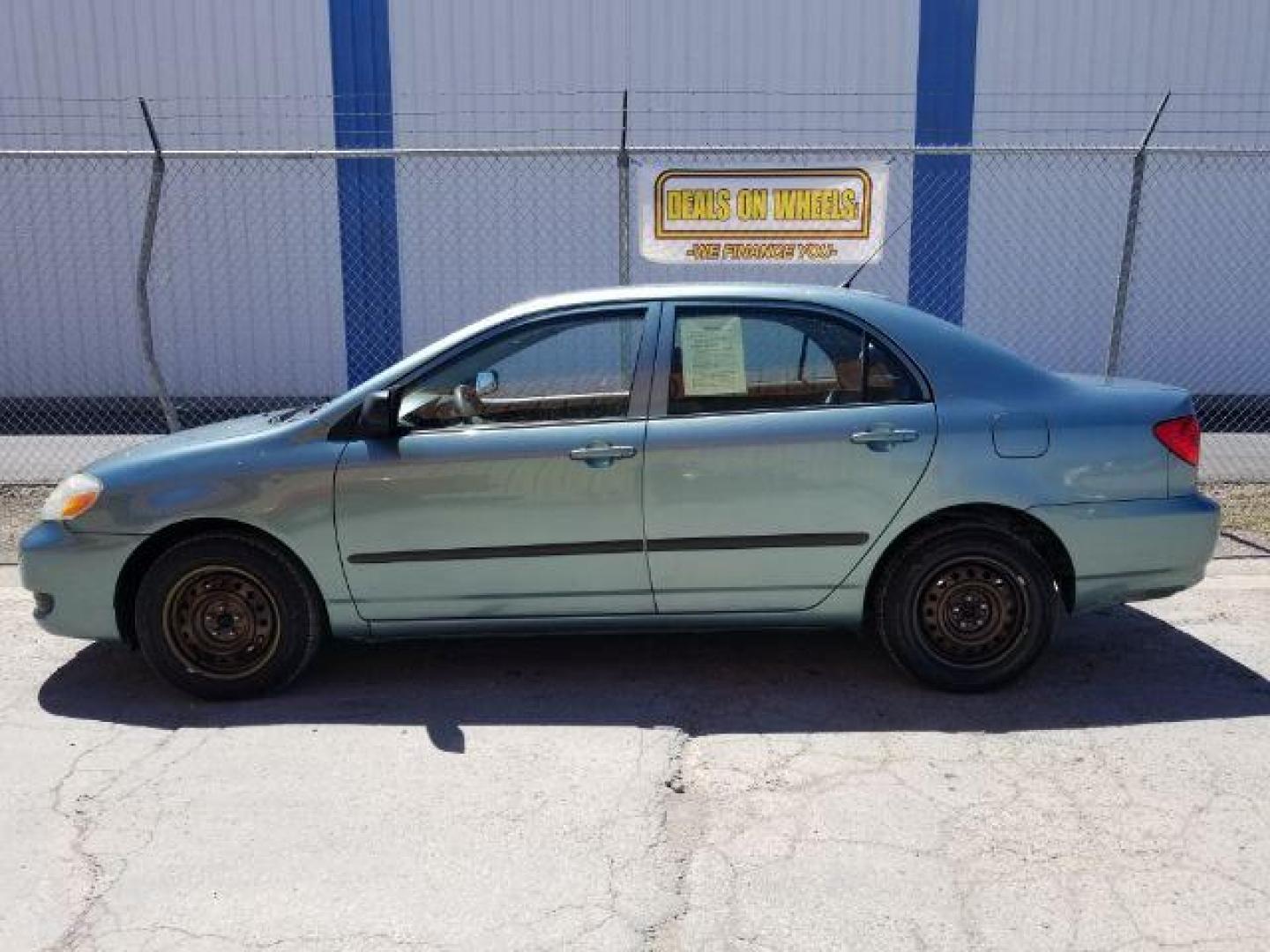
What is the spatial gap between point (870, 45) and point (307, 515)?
9.36 meters

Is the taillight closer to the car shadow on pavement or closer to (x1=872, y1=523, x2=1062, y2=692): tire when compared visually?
(x1=872, y1=523, x2=1062, y2=692): tire

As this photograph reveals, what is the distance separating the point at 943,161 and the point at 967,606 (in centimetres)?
851

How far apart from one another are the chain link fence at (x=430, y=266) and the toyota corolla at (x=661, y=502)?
727 cm

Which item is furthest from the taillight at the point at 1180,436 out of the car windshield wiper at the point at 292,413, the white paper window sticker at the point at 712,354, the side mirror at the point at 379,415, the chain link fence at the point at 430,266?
the chain link fence at the point at 430,266

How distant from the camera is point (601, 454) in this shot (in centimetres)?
409

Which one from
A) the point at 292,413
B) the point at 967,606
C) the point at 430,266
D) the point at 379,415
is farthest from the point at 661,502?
the point at 430,266

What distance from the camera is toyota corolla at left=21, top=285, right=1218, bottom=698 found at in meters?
4.12

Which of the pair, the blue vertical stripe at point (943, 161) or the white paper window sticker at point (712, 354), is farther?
the blue vertical stripe at point (943, 161)

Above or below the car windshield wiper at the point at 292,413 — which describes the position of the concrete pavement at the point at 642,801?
below

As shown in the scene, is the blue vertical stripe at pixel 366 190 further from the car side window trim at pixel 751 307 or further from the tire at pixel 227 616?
the car side window trim at pixel 751 307

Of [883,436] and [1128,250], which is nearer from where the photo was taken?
[883,436]

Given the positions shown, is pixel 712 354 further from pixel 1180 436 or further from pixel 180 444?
pixel 180 444

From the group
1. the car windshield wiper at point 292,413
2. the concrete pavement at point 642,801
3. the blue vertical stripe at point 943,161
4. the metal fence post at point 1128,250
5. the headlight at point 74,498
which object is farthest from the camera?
the blue vertical stripe at point 943,161

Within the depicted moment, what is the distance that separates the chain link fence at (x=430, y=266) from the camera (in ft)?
38.3
